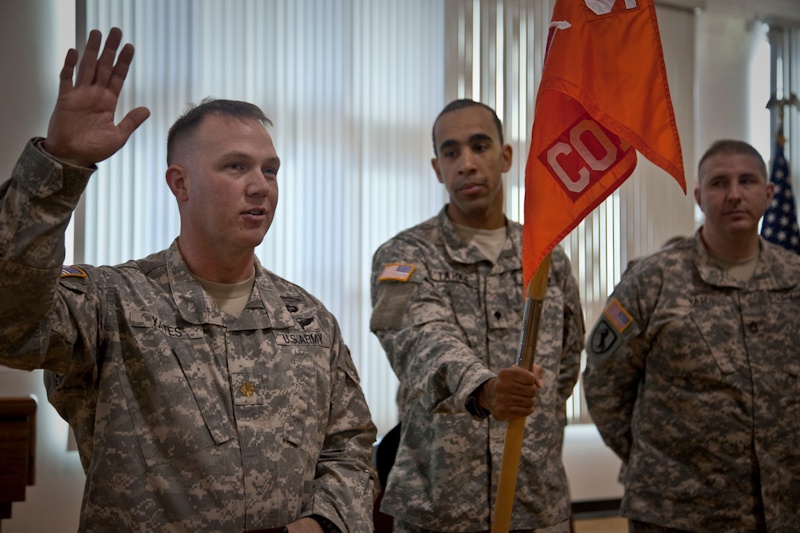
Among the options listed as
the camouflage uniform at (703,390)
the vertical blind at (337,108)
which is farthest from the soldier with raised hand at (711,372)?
the vertical blind at (337,108)

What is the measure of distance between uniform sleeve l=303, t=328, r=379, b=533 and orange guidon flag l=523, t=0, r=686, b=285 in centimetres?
48

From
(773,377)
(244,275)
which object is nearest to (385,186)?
(773,377)

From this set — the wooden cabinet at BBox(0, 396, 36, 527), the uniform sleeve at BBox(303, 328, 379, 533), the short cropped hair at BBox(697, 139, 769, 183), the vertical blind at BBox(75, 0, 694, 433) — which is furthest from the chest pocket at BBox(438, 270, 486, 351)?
the vertical blind at BBox(75, 0, 694, 433)

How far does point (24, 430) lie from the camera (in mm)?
3131

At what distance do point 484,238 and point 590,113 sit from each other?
0.71 meters

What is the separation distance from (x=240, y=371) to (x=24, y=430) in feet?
6.65

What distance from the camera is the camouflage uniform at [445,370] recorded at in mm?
2141

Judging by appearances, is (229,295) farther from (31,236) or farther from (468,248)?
(468,248)

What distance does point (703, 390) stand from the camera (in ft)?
8.32

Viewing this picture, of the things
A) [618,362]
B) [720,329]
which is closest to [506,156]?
[618,362]

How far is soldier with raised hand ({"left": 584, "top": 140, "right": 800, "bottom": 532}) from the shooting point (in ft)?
8.12

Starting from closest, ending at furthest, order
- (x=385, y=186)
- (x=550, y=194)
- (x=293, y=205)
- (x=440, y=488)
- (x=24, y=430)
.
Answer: (x=550, y=194), (x=440, y=488), (x=24, y=430), (x=293, y=205), (x=385, y=186)

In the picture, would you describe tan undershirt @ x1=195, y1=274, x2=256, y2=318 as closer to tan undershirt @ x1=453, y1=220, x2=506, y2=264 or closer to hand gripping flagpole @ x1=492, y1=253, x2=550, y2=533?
hand gripping flagpole @ x1=492, y1=253, x2=550, y2=533

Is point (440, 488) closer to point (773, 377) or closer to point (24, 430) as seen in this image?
point (773, 377)
